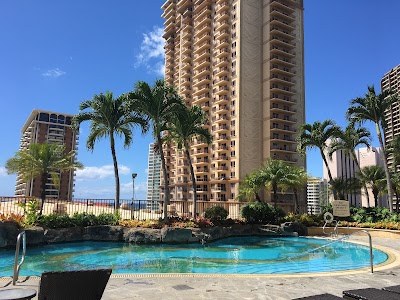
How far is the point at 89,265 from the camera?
12.6 meters

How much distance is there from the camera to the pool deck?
262 inches

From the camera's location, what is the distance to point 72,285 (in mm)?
3791

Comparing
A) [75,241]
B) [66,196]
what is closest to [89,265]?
[75,241]

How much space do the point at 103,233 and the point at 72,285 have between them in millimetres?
A: 17198

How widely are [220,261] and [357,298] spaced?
973cm

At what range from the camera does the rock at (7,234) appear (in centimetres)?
1669

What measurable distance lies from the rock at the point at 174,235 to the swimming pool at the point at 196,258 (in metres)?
0.61

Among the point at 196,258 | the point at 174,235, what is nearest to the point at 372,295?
the point at 196,258

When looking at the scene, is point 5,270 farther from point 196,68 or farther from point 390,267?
point 196,68

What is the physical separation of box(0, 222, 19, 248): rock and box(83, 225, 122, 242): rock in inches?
155

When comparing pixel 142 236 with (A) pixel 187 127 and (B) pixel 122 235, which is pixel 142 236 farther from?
(A) pixel 187 127

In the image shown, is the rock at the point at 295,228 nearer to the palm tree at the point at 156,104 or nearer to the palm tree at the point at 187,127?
the palm tree at the point at 187,127

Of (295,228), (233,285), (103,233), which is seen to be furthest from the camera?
(295,228)

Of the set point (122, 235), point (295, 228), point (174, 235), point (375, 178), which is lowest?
point (122, 235)
